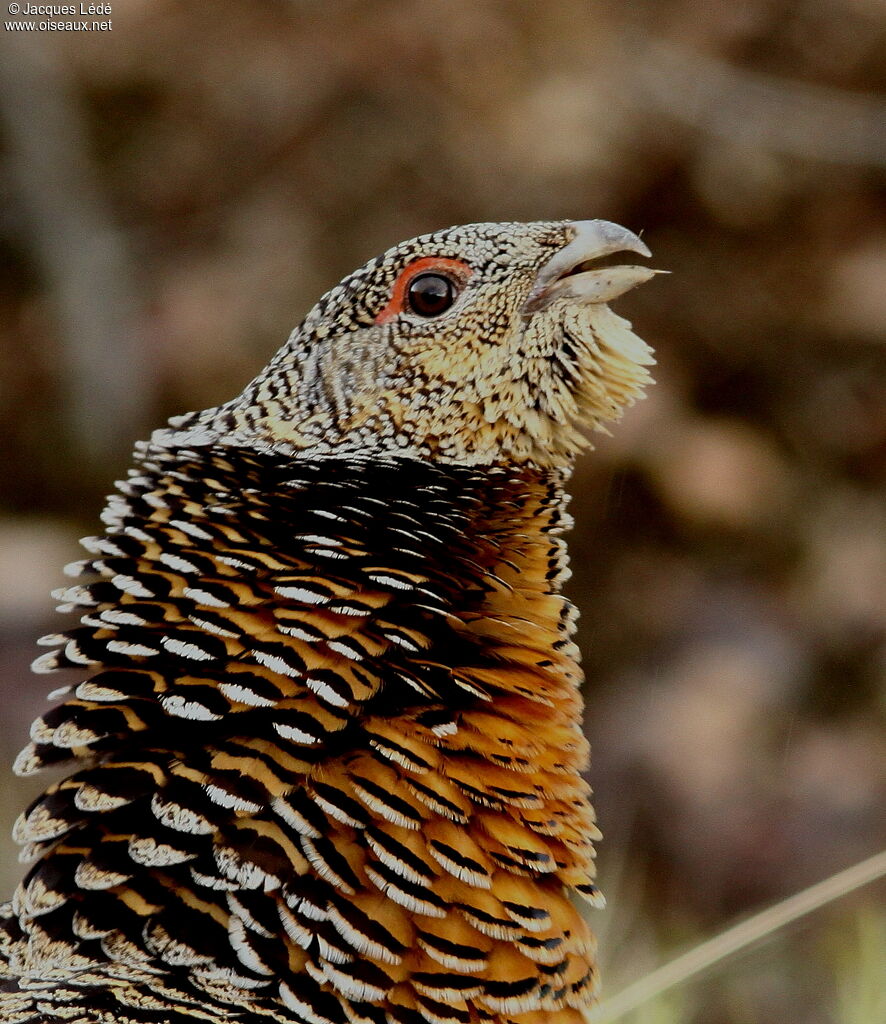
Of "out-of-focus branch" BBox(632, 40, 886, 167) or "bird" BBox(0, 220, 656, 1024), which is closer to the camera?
"bird" BBox(0, 220, 656, 1024)

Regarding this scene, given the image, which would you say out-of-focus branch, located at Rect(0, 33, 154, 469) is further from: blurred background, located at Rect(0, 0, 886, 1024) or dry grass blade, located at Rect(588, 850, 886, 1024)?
dry grass blade, located at Rect(588, 850, 886, 1024)

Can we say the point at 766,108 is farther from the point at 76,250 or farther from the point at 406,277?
the point at 406,277

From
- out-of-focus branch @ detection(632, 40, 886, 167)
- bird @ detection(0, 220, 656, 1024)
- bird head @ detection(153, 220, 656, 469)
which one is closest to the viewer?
bird @ detection(0, 220, 656, 1024)

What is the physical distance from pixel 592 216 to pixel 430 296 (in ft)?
10.7

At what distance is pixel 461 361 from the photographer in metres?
2.25

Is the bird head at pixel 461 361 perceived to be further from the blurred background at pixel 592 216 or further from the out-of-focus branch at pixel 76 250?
the out-of-focus branch at pixel 76 250

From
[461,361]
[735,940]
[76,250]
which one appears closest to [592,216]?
[76,250]

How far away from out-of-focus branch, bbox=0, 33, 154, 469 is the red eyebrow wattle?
3552mm

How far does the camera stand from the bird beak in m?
2.28

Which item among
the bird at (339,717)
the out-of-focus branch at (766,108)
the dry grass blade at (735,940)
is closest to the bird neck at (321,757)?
the bird at (339,717)

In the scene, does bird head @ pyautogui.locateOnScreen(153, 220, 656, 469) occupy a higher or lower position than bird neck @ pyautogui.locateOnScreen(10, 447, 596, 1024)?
higher

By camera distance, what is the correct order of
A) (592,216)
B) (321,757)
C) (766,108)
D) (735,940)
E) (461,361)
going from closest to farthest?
(321,757), (461,361), (735,940), (592,216), (766,108)

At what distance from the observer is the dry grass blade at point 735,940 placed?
2.38 metres

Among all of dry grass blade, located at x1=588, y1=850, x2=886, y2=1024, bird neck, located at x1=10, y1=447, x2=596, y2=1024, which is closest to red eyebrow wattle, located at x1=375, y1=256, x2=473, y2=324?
bird neck, located at x1=10, y1=447, x2=596, y2=1024
